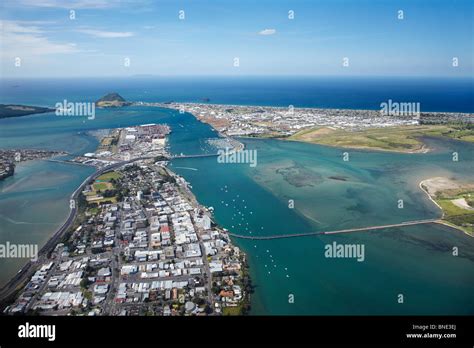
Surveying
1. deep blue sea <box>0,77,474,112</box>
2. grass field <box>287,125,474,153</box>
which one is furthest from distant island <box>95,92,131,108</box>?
grass field <box>287,125,474,153</box>

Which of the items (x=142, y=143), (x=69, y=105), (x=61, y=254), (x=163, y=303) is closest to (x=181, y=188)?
(x=61, y=254)

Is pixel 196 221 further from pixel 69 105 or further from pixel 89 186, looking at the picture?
pixel 69 105

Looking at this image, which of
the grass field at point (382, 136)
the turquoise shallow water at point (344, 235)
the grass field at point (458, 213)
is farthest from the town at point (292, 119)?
the grass field at point (458, 213)

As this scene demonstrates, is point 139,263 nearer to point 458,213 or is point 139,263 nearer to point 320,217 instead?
point 320,217

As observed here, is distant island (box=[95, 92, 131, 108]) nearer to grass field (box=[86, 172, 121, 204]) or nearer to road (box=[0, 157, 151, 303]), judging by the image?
grass field (box=[86, 172, 121, 204])

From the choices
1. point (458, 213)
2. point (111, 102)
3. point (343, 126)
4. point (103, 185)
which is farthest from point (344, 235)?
point (111, 102)

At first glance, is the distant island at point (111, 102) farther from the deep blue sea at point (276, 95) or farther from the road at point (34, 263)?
the road at point (34, 263)
